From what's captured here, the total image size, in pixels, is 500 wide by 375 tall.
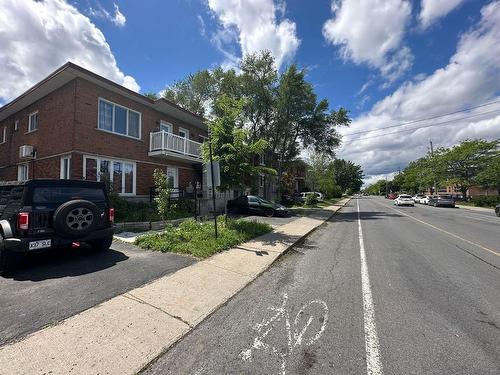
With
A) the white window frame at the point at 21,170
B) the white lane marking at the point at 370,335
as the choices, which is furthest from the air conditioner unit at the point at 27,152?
the white lane marking at the point at 370,335

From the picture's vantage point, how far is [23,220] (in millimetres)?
5254

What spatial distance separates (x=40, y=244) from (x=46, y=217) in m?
0.56

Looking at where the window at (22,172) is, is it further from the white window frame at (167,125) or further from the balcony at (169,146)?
the white window frame at (167,125)

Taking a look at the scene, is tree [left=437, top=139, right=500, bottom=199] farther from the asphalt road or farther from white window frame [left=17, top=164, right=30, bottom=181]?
white window frame [left=17, top=164, right=30, bottom=181]

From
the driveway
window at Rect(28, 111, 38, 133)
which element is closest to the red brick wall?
window at Rect(28, 111, 38, 133)

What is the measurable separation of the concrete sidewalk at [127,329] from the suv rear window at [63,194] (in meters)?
3.00

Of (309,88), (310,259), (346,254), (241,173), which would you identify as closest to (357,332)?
(310,259)

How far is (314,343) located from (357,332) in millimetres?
648

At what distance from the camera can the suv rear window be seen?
568 centimetres

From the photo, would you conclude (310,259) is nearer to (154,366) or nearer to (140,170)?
(154,366)

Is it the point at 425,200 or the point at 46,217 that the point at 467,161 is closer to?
the point at 425,200

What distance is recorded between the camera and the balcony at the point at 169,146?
15.4 meters

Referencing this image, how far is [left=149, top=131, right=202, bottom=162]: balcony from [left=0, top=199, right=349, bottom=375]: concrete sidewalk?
1118cm

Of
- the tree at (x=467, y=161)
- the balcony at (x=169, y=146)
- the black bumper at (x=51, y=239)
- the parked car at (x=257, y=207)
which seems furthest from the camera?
the tree at (x=467, y=161)
